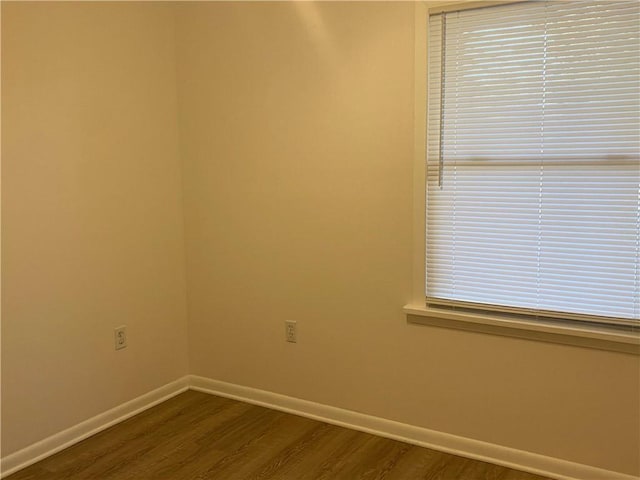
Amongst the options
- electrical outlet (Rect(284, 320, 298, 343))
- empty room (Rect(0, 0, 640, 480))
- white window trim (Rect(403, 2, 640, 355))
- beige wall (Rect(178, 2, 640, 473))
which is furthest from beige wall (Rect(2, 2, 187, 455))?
white window trim (Rect(403, 2, 640, 355))

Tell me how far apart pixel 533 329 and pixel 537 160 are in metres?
0.70

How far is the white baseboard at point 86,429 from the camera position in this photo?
2676 mm

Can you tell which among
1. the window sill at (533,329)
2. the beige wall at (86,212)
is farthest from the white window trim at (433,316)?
the beige wall at (86,212)

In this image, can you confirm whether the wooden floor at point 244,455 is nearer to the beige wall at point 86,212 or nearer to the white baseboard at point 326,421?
the white baseboard at point 326,421

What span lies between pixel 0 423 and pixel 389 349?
176 cm

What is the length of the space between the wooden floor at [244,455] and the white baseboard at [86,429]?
4 cm

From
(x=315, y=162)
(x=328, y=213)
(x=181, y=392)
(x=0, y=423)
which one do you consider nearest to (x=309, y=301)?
(x=328, y=213)

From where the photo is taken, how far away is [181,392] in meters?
3.57

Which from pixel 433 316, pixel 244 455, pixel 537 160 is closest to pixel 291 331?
pixel 244 455

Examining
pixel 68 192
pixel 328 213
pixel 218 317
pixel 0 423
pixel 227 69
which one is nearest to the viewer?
pixel 0 423

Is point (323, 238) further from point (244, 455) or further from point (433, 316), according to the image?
point (244, 455)

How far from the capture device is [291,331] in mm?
3240

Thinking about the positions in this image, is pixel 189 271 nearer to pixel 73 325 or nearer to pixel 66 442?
pixel 73 325

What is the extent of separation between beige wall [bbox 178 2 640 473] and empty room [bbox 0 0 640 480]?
12 millimetres
